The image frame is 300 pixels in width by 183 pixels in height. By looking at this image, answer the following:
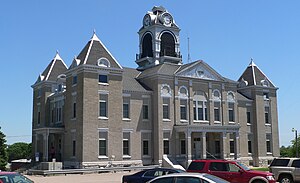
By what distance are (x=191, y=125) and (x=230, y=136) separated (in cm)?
803

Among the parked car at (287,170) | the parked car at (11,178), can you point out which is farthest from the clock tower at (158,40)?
the parked car at (11,178)

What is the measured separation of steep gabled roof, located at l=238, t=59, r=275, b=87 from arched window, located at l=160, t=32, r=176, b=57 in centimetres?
1091

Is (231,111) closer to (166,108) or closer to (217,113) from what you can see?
(217,113)

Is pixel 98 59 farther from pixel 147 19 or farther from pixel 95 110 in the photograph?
pixel 147 19

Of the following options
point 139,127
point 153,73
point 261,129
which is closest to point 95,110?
point 139,127

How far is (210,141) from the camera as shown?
159ft

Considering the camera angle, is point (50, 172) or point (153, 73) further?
point (153, 73)

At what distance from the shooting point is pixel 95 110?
4069 cm

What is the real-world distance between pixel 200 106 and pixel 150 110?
6657 millimetres

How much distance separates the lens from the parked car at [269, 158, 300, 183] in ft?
77.5

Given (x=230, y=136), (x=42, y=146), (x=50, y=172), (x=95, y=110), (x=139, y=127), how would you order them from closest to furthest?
(x=50, y=172)
(x=95, y=110)
(x=139, y=127)
(x=42, y=146)
(x=230, y=136)

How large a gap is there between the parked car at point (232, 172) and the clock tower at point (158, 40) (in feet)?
107

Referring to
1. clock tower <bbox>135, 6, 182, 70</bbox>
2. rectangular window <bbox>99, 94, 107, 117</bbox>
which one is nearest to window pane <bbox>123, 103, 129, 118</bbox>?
rectangular window <bbox>99, 94, 107, 117</bbox>

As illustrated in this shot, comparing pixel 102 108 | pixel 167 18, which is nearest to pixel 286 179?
pixel 102 108
